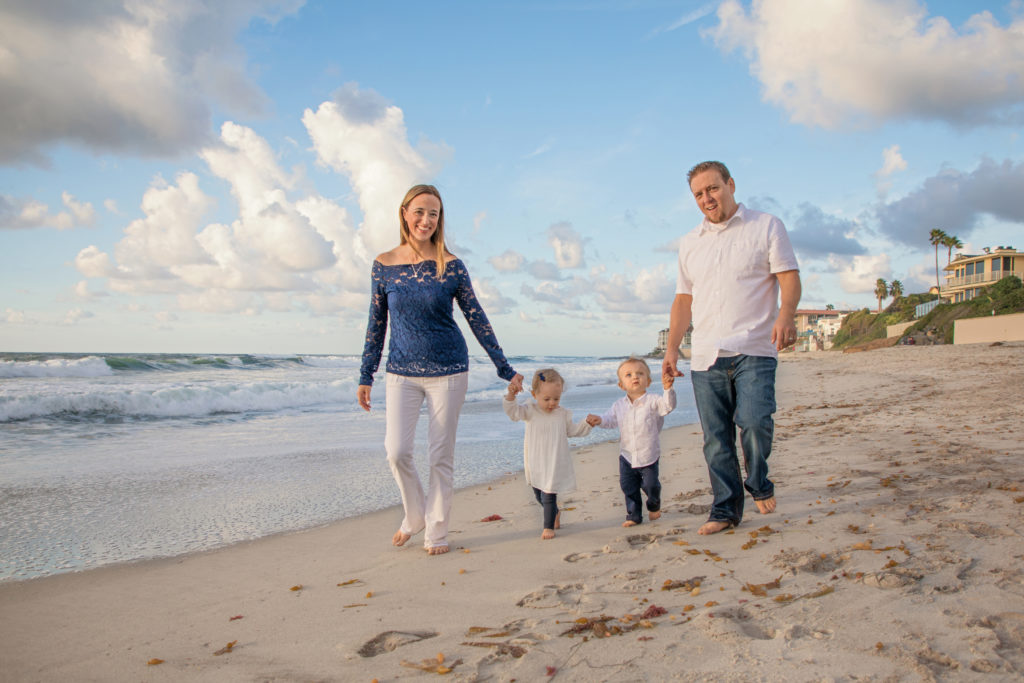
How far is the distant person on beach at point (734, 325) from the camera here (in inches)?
133

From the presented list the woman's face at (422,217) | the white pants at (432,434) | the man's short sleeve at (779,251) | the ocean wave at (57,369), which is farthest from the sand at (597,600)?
the ocean wave at (57,369)

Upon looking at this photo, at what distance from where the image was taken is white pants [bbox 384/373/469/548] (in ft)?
12.2

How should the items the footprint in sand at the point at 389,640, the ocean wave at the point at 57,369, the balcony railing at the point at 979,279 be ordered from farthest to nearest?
the balcony railing at the point at 979,279 < the ocean wave at the point at 57,369 < the footprint in sand at the point at 389,640

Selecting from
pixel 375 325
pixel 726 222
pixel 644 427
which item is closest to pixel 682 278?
pixel 726 222

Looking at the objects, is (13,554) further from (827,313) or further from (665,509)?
(827,313)

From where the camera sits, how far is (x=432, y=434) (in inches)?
149

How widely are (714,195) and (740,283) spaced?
519 millimetres

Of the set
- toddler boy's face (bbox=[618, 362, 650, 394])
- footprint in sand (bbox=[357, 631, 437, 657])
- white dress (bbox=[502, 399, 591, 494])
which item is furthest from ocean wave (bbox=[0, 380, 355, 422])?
footprint in sand (bbox=[357, 631, 437, 657])

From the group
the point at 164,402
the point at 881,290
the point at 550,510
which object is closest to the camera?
the point at 550,510

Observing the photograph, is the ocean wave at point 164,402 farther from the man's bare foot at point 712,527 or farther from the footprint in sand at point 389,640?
the man's bare foot at point 712,527

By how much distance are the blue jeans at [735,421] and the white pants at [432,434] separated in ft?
4.72

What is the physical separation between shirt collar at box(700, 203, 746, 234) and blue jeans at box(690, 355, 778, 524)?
0.74 meters

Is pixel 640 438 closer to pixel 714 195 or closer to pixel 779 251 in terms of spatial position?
pixel 779 251

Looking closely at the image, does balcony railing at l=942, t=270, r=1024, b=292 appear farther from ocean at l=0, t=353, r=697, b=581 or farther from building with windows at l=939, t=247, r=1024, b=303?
ocean at l=0, t=353, r=697, b=581
